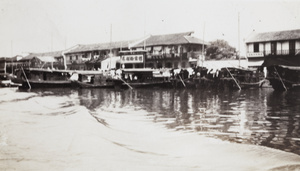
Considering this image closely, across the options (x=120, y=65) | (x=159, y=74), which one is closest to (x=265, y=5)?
(x=159, y=74)

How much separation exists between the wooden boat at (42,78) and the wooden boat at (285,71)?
22.8ft

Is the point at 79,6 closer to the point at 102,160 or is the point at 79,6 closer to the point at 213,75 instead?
the point at 102,160

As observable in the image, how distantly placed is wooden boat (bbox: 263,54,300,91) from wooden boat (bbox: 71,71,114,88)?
4964 mm

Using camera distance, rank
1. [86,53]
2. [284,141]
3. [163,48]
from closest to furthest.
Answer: [284,141] → [163,48] → [86,53]

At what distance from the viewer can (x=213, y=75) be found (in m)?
9.45

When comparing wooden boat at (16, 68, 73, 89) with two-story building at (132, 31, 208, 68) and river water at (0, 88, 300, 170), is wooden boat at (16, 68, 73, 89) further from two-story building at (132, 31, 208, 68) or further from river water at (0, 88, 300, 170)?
river water at (0, 88, 300, 170)

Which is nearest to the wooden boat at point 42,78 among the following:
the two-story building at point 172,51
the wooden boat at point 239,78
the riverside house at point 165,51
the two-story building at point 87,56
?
the riverside house at point 165,51

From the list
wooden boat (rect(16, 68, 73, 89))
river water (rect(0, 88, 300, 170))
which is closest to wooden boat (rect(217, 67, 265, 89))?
river water (rect(0, 88, 300, 170))

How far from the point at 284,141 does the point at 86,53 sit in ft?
50.1

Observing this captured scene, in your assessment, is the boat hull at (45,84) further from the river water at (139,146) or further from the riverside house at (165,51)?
the river water at (139,146)

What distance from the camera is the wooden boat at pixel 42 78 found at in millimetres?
9461

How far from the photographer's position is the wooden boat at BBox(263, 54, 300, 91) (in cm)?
376

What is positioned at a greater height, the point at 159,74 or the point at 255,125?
the point at 159,74

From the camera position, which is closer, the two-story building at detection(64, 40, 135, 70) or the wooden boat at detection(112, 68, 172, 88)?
the wooden boat at detection(112, 68, 172, 88)
